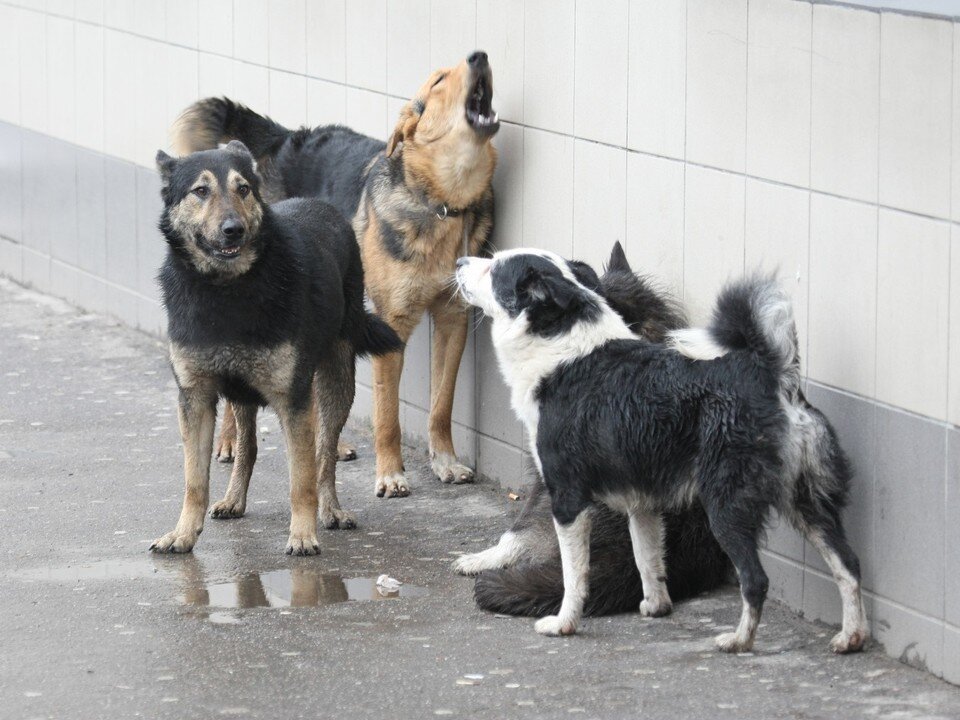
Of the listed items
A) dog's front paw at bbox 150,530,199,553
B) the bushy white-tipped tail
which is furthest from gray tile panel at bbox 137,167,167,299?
the bushy white-tipped tail

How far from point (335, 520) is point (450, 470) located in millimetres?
894

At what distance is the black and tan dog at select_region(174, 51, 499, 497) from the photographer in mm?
7418

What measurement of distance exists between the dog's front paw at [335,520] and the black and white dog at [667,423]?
66.1 inches

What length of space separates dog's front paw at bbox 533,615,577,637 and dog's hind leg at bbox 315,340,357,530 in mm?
1752

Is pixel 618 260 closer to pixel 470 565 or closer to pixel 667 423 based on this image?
pixel 667 423

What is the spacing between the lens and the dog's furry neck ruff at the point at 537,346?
5.52 m

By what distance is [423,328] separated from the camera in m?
8.32

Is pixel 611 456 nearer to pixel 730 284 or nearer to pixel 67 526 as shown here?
pixel 730 284

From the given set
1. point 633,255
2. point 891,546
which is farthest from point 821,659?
point 633,255

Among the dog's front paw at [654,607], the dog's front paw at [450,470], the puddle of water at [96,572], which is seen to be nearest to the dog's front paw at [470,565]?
the dog's front paw at [654,607]

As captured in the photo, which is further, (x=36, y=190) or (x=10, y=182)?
(x=10, y=182)

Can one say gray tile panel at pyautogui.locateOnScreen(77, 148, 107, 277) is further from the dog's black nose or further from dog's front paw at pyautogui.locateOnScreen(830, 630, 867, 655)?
dog's front paw at pyautogui.locateOnScreen(830, 630, 867, 655)

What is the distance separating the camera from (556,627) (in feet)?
18.3

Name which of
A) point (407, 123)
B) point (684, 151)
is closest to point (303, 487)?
point (407, 123)
